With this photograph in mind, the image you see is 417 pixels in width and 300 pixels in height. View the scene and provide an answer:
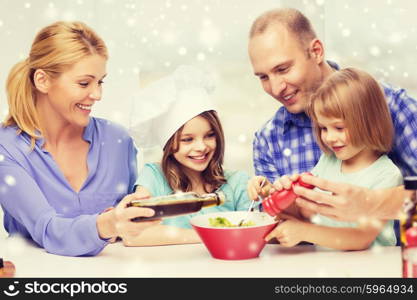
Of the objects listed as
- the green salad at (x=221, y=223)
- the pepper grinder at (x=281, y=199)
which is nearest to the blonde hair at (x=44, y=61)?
the green salad at (x=221, y=223)

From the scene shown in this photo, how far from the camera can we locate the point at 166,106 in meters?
1.47

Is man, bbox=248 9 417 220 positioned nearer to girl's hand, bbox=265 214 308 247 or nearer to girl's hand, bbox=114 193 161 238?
girl's hand, bbox=265 214 308 247

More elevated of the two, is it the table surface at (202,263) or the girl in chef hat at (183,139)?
the girl in chef hat at (183,139)

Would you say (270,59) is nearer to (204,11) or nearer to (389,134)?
(389,134)

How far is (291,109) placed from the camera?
1.64m

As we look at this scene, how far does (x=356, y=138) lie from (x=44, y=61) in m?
0.79

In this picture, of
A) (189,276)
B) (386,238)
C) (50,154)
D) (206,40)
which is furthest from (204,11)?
(189,276)

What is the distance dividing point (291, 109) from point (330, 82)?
0.28 metres

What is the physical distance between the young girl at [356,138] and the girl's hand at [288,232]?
12mm

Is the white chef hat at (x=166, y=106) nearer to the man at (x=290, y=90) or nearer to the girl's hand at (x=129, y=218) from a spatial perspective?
the man at (x=290, y=90)

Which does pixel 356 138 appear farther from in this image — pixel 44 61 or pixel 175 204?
pixel 44 61

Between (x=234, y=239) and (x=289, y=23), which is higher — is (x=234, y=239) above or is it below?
below

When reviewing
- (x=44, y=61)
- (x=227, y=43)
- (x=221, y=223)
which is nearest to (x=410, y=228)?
(x=221, y=223)

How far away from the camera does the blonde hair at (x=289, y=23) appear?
165 centimetres
